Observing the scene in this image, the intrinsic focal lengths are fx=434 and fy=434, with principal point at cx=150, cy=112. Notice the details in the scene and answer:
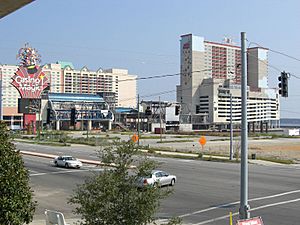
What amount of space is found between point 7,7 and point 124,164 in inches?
157

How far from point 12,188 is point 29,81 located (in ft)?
332

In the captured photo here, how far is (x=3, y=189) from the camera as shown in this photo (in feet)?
34.8

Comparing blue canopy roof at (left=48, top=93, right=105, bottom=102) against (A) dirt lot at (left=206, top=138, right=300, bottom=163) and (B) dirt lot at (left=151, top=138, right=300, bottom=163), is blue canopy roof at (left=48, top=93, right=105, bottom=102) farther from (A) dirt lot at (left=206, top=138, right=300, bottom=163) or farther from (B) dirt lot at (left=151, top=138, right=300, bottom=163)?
(A) dirt lot at (left=206, top=138, right=300, bottom=163)

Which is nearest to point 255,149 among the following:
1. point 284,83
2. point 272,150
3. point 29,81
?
point 272,150

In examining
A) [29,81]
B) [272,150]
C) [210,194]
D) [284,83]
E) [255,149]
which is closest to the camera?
[284,83]

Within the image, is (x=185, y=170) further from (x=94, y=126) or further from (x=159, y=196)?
(x=94, y=126)

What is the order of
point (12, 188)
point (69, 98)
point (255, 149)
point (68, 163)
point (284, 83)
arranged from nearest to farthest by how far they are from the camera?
point (12, 188), point (284, 83), point (68, 163), point (255, 149), point (69, 98)

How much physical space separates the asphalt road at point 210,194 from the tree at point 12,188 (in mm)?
7433

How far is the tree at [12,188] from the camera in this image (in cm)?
1060

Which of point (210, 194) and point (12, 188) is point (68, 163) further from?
point (12, 188)

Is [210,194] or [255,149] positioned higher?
[255,149]

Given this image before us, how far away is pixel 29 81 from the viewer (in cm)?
10800

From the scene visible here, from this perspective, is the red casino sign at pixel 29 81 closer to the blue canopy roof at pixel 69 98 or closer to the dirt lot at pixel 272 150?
the blue canopy roof at pixel 69 98

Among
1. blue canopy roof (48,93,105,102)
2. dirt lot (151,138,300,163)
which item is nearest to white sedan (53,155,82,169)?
dirt lot (151,138,300,163)
